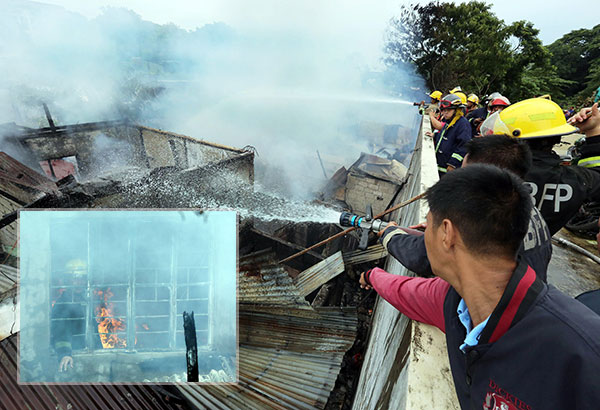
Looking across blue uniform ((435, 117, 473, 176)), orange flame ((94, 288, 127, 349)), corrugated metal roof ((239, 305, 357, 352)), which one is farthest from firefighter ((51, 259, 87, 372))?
blue uniform ((435, 117, 473, 176))

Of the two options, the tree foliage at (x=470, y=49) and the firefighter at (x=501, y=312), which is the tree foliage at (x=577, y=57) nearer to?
the tree foliage at (x=470, y=49)

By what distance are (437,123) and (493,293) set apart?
5.80 meters

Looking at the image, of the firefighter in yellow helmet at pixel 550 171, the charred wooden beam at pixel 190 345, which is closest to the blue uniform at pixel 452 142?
the firefighter in yellow helmet at pixel 550 171

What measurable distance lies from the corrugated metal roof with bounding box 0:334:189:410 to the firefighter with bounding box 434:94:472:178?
4.97m

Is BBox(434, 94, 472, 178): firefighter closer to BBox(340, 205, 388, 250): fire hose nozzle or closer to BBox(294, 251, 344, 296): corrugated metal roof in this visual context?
BBox(294, 251, 344, 296): corrugated metal roof

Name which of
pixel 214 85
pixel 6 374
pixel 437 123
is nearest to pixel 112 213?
pixel 6 374

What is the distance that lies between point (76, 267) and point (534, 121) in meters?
4.10

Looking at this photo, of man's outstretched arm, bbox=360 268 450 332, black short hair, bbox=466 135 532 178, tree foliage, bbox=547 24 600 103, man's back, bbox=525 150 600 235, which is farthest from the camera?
tree foliage, bbox=547 24 600 103

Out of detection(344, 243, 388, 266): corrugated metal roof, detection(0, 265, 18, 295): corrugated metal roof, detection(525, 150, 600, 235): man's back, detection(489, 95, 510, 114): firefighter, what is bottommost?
detection(0, 265, 18, 295): corrugated metal roof

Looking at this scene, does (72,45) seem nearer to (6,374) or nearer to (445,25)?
(6,374)

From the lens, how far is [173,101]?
1755 centimetres

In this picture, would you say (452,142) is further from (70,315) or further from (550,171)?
(70,315)

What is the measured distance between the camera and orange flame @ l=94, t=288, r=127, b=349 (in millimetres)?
2709

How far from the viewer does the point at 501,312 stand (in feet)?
3.34
